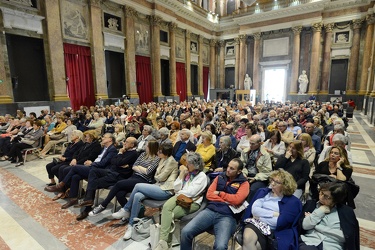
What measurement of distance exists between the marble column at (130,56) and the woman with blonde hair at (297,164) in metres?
12.5

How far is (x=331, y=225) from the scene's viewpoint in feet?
6.72

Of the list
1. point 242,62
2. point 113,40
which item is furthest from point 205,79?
point 113,40

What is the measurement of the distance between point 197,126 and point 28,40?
380 inches

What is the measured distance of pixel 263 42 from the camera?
20672 mm

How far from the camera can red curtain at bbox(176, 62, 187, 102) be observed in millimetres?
18812

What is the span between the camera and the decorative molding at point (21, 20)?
899 cm

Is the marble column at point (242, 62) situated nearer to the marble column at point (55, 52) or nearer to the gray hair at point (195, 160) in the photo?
the marble column at point (55, 52)

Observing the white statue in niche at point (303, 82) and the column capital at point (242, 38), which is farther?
the column capital at point (242, 38)

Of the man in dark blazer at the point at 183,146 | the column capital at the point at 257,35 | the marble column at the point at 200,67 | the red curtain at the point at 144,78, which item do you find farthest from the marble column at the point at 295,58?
the man in dark blazer at the point at 183,146

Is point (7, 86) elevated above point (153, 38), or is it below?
below

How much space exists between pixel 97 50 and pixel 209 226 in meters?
12.4

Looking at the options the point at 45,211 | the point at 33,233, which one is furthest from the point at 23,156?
the point at 33,233

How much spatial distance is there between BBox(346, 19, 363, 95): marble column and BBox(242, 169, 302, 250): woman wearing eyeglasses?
1970cm

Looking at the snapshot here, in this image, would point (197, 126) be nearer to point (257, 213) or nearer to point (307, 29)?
point (257, 213)
